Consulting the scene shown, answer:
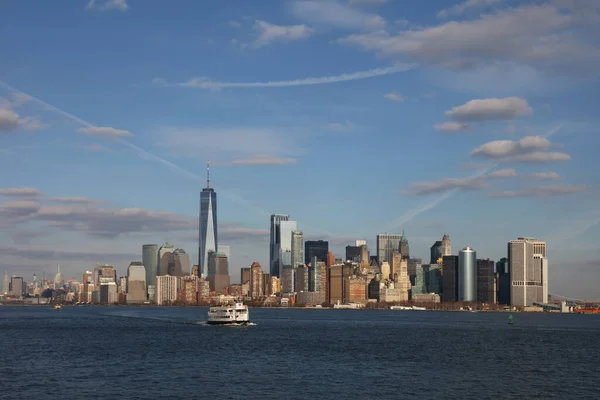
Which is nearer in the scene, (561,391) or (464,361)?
(561,391)

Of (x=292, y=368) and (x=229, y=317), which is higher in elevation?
(x=292, y=368)

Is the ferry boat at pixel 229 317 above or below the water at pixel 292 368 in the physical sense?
below

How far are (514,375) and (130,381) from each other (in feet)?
144

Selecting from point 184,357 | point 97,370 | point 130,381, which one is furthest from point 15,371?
point 184,357

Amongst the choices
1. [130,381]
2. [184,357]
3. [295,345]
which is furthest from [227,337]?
[130,381]

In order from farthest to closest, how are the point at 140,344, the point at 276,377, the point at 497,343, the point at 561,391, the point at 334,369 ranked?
1. the point at 497,343
2. the point at 140,344
3. the point at 334,369
4. the point at 276,377
5. the point at 561,391

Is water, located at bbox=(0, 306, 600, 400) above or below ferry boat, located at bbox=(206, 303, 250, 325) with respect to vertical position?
above

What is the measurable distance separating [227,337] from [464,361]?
57777 millimetres

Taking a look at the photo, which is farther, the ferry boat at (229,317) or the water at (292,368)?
the ferry boat at (229,317)

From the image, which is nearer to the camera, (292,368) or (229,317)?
(292,368)

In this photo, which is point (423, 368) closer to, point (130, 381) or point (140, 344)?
point (130, 381)

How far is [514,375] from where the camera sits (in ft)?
302

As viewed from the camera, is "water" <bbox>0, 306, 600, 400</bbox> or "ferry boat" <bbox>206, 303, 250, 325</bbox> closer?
"water" <bbox>0, 306, 600, 400</bbox>

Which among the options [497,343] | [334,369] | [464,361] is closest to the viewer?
[334,369]
